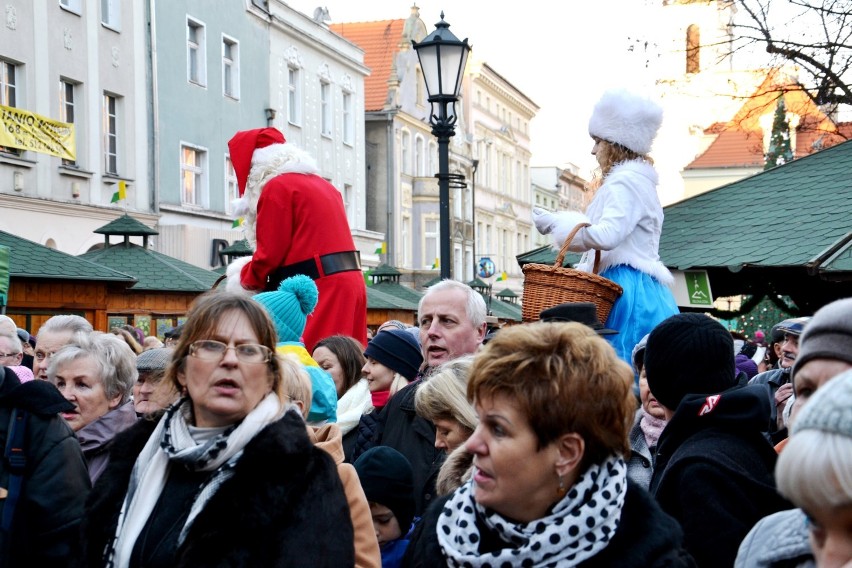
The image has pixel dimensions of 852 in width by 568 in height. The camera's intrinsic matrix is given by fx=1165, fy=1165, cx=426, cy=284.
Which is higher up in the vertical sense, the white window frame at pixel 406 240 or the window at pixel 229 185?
the window at pixel 229 185

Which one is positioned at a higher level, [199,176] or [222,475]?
[199,176]

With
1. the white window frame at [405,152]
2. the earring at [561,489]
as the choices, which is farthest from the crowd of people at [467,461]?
the white window frame at [405,152]

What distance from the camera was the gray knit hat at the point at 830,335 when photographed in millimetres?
2887

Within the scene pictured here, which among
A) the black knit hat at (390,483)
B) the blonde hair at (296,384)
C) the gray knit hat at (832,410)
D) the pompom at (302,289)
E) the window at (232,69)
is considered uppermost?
the window at (232,69)

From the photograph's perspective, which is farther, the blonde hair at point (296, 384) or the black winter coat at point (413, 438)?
the black winter coat at point (413, 438)

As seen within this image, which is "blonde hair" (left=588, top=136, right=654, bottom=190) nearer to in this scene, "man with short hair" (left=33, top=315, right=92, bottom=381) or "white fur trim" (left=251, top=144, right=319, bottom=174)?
"white fur trim" (left=251, top=144, right=319, bottom=174)

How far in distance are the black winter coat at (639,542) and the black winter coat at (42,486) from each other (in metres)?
1.97

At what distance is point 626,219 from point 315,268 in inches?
98.5

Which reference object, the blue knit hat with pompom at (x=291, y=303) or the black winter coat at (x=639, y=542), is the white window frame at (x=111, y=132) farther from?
the black winter coat at (x=639, y=542)

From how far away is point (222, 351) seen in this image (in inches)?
145

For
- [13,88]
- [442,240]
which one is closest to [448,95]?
[442,240]

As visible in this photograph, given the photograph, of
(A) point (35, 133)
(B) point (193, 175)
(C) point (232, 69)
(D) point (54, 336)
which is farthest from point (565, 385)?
(C) point (232, 69)

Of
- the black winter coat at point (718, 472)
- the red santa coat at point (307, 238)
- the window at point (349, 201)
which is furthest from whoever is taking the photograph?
the window at point (349, 201)

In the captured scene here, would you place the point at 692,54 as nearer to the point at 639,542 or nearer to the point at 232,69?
the point at 639,542
